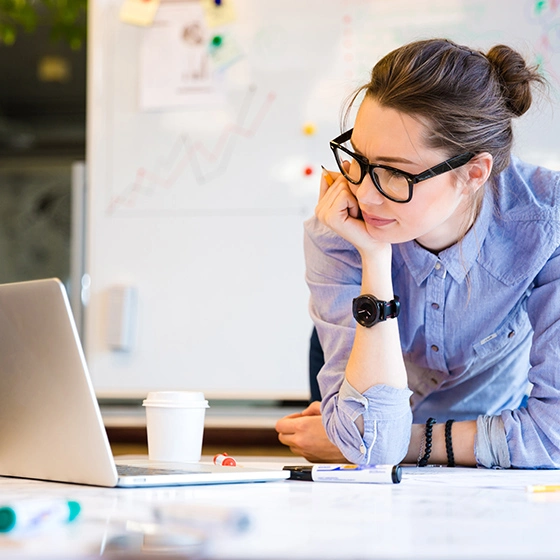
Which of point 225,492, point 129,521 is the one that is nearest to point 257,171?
point 225,492

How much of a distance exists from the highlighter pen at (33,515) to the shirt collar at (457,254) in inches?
32.2

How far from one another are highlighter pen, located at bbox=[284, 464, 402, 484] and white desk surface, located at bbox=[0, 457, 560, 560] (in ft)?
0.08

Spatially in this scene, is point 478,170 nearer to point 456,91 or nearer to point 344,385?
point 456,91

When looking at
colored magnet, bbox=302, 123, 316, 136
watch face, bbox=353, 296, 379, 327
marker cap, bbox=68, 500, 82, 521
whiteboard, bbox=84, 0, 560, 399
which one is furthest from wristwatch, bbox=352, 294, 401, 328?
colored magnet, bbox=302, 123, 316, 136

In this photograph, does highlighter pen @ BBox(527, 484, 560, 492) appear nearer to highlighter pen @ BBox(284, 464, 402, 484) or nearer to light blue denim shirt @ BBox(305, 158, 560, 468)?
highlighter pen @ BBox(284, 464, 402, 484)

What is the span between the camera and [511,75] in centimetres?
121

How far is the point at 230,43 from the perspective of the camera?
2438 mm

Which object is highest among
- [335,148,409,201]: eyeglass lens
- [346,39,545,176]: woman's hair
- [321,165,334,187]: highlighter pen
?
[346,39,545,176]: woman's hair

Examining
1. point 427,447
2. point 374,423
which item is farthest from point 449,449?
point 374,423

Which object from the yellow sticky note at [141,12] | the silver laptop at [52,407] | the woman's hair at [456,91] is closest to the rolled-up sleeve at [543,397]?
the woman's hair at [456,91]

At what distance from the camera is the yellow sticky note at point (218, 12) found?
8.02ft

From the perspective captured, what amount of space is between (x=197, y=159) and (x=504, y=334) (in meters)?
1.33

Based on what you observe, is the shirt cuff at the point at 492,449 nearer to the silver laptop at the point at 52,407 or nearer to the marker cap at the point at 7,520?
the silver laptop at the point at 52,407

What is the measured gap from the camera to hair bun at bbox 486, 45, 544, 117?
47.8 inches
